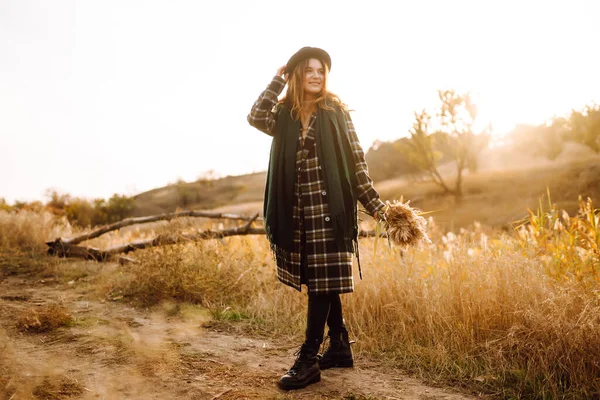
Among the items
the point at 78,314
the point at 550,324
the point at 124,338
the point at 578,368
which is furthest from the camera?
the point at 78,314

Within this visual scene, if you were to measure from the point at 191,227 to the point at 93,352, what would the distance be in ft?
8.66

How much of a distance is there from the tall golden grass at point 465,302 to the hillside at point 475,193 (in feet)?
55.8

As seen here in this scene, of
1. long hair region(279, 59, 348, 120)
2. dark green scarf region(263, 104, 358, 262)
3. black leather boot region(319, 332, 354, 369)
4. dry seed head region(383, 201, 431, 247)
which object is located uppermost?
long hair region(279, 59, 348, 120)

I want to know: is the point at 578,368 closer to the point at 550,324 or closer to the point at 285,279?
the point at 550,324

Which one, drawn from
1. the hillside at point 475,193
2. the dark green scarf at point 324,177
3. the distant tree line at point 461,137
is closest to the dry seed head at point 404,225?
the dark green scarf at point 324,177

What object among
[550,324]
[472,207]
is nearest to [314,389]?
[550,324]

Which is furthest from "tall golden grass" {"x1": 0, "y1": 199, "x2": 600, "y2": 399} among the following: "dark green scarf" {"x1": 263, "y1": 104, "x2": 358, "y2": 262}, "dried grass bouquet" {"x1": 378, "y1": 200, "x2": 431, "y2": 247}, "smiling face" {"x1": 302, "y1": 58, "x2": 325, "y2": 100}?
"smiling face" {"x1": 302, "y1": 58, "x2": 325, "y2": 100}

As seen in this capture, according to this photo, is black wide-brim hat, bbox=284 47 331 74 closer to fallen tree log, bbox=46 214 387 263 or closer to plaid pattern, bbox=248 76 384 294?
plaid pattern, bbox=248 76 384 294

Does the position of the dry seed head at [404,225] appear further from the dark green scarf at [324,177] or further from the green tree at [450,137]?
the green tree at [450,137]

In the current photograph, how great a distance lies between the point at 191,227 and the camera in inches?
248

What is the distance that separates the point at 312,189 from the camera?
11.1 feet

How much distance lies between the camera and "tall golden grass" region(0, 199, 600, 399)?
10.9 ft

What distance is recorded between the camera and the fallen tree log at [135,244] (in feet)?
20.2

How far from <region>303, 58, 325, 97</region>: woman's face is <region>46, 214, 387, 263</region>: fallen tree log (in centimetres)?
305
